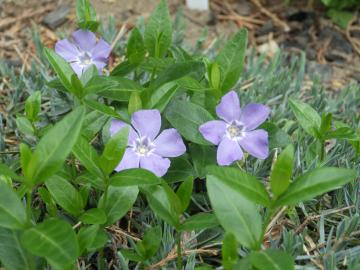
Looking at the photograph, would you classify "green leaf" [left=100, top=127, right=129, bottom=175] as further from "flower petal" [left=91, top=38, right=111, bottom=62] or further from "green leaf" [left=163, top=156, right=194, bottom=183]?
"flower petal" [left=91, top=38, right=111, bottom=62]

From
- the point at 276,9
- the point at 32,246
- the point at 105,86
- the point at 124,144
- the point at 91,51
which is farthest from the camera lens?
the point at 276,9

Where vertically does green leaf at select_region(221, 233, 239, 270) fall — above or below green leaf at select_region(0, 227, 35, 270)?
above

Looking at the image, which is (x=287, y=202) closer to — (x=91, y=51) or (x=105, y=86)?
(x=105, y=86)

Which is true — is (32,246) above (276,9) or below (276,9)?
above

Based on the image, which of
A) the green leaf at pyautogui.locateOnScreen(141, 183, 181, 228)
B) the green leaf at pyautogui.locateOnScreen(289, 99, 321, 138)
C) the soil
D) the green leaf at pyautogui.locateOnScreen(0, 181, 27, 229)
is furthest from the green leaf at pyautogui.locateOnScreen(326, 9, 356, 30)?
the green leaf at pyautogui.locateOnScreen(0, 181, 27, 229)

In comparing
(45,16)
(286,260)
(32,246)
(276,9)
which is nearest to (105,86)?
(32,246)

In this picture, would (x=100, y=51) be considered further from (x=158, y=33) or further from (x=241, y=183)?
(x=241, y=183)

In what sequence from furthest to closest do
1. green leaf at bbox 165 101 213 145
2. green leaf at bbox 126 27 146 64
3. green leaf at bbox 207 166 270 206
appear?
green leaf at bbox 126 27 146 64 → green leaf at bbox 165 101 213 145 → green leaf at bbox 207 166 270 206

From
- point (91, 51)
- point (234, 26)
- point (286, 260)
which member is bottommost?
point (234, 26)
